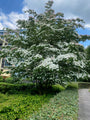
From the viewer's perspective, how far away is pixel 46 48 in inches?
215

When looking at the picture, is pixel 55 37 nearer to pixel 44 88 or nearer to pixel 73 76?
pixel 73 76

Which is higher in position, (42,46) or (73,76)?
(42,46)

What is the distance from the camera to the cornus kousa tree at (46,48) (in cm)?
533

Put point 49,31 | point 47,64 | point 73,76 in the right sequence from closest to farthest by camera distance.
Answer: point 47,64 < point 49,31 < point 73,76

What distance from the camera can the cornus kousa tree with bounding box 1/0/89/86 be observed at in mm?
5332

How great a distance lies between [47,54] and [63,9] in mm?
4708

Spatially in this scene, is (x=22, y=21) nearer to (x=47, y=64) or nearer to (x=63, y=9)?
(x=63, y=9)

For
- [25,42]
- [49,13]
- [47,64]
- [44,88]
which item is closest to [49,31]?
[25,42]

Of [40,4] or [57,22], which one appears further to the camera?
[40,4]

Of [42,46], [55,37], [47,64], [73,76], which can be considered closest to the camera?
[47,64]

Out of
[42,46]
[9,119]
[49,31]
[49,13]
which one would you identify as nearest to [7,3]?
[49,13]

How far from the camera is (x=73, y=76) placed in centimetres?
626

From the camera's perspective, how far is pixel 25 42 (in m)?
6.60

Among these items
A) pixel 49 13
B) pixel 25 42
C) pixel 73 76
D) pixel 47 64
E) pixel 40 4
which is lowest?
pixel 73 76
